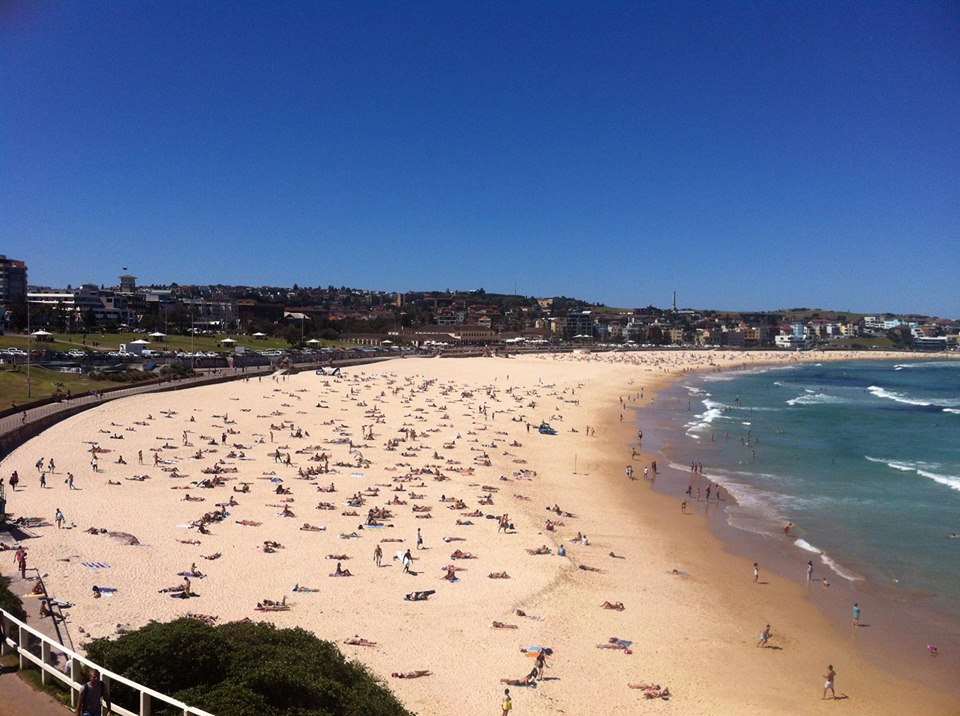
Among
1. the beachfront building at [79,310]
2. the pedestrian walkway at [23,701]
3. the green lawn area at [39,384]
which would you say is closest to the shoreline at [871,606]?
the pedestrian walkway at [23,701]

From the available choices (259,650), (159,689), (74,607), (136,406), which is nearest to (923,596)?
(259,650)

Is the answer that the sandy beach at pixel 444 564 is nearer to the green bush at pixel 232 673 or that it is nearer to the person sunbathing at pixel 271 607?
the person sunbathing at pixel 271 607

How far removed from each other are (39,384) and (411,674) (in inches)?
1341

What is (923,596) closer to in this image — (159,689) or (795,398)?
(159,689)

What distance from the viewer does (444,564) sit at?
661 inches

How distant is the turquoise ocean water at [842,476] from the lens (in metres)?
18.0

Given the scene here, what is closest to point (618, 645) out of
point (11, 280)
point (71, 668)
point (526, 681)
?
point (526, 681)

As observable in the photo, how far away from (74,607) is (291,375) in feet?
142

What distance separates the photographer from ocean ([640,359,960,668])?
17828 mm

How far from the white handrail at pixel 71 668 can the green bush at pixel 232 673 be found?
21 cm

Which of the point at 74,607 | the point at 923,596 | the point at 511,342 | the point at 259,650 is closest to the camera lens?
the point at 259,650

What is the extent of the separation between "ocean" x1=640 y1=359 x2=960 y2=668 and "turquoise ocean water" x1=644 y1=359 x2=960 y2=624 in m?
0.05

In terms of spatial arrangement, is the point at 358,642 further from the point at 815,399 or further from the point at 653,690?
the point at 815,399

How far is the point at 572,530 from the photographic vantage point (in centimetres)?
2041
